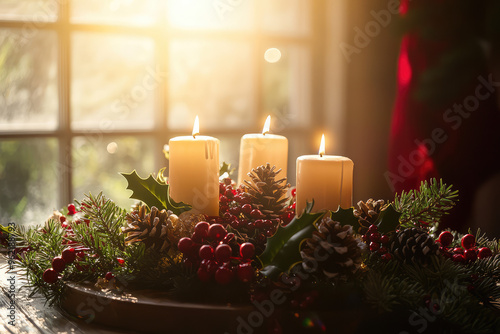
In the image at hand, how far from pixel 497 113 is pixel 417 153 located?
0.91 feet

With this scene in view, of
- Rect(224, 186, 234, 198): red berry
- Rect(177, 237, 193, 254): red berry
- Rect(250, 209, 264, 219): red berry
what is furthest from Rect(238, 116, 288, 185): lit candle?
Rect(177, 237, 193, 254): red berry

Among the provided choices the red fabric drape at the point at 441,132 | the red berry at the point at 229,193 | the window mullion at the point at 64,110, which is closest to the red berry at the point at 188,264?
the red berry at the point at 229,193

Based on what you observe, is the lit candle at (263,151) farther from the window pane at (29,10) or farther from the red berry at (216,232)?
the window pane at (29,10)

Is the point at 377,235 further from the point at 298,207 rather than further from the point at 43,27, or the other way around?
the point at 43,27

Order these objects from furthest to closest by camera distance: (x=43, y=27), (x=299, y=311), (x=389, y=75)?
(x=389, y=75) < (x=43, y=27) < (x=299, y=311)

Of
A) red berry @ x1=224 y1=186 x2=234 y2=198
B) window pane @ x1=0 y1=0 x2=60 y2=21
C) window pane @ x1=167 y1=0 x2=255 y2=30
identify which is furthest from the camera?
window pane @ x1=167 y1=0 x2=255 y2=30

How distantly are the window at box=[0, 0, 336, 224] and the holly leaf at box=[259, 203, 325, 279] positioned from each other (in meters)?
1.28

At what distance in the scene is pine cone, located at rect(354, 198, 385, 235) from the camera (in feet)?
2.28

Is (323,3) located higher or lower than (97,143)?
higher

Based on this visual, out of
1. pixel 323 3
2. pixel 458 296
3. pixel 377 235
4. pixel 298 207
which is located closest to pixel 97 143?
pixel 323 3

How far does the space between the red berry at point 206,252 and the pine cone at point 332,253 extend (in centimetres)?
10

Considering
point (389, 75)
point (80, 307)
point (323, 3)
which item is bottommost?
point (80, 307)

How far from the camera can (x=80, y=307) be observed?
62 cm

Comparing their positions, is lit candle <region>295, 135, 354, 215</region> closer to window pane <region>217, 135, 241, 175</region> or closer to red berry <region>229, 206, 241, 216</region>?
red berry <region>229, 206, 241, 216</region>
